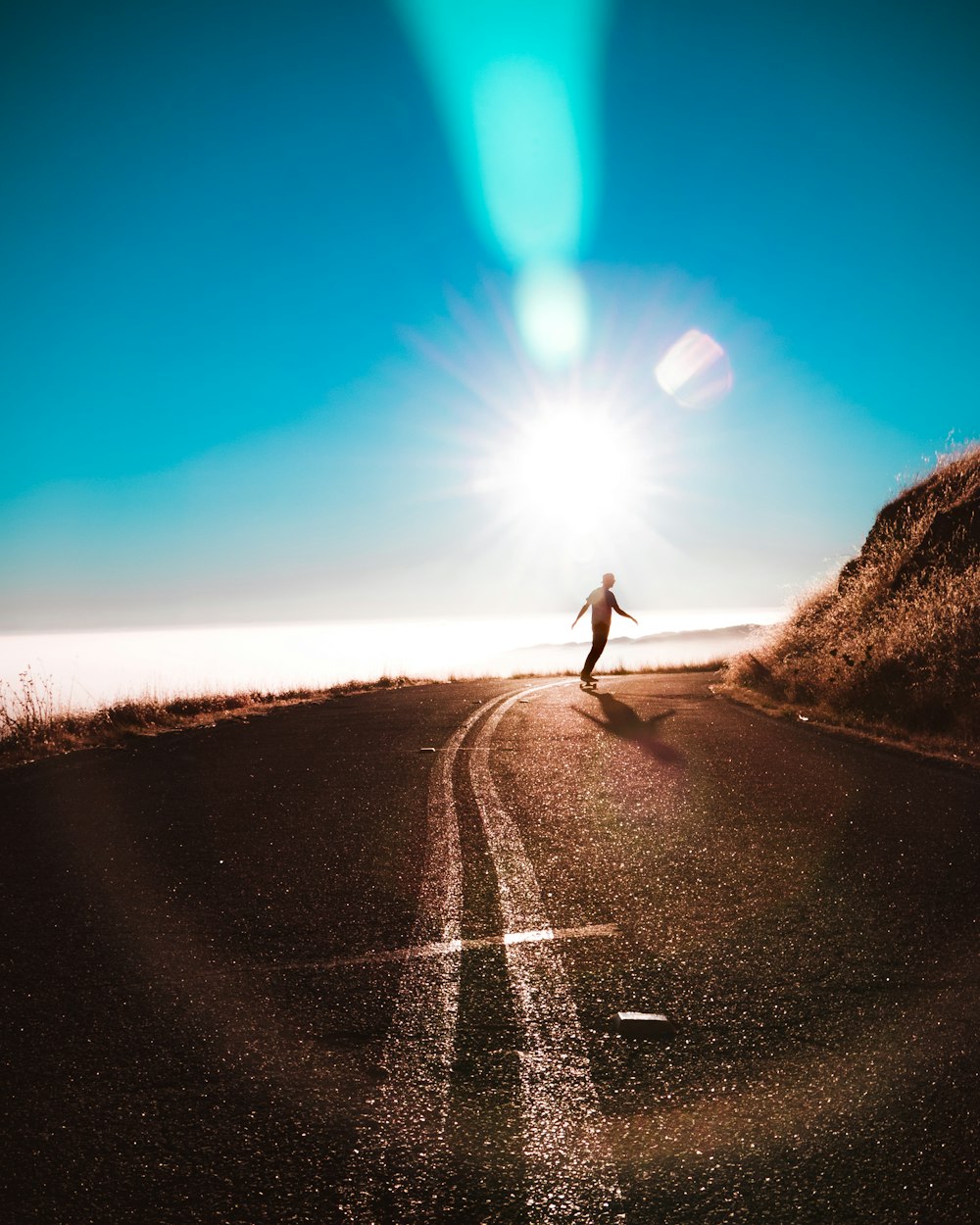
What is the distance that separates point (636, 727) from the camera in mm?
10875

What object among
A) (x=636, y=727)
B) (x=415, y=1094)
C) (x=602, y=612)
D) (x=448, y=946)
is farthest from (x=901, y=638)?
(x=415, y=1094)

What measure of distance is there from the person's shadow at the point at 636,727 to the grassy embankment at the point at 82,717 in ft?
23.0

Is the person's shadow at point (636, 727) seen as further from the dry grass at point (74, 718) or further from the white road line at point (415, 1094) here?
the dry grass at point (74, 718)

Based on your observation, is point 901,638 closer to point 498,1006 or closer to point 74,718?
point 498,1006

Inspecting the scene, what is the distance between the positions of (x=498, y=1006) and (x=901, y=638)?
1042 cm

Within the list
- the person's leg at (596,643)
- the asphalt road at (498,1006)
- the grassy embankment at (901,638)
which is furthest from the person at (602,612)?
the asphalt road at (498,1006)

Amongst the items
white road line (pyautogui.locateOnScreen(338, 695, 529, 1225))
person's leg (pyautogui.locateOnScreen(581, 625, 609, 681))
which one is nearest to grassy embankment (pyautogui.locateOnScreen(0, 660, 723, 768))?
person's leg (pyautogui.locateOnScreen(581, 625, 609, 681))

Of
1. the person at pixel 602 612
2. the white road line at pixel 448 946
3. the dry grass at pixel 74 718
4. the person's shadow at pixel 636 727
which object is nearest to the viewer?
the white road line at pixel 448 946

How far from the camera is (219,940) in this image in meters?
4.14

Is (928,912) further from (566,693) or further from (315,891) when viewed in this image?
(566,693)

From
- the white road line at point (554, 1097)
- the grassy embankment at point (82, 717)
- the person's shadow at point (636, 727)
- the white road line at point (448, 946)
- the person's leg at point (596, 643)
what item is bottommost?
the white road line at point (554, 1097)

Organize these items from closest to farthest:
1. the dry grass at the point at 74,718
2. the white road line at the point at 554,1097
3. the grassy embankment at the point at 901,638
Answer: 1. the white road line at the point at 554,1097
2. the grassy embankment at the point at 901,638
3. the dry grass at the point at 74,718

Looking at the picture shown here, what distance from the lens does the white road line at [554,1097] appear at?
2.23 metres

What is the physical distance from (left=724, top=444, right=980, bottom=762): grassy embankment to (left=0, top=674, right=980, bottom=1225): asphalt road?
329 cm
